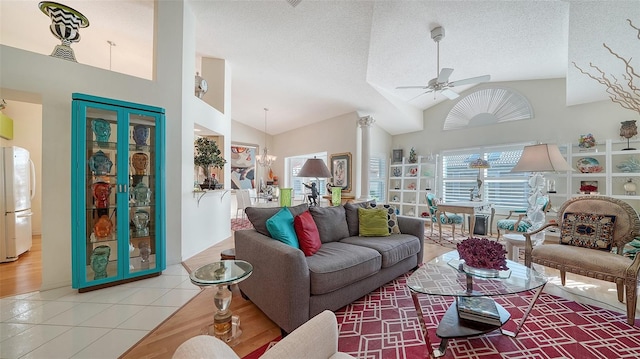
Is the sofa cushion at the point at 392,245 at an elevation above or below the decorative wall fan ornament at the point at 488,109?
below

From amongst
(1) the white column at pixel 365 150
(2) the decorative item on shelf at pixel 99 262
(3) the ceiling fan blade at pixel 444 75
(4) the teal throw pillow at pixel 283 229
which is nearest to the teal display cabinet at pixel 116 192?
(2) the decorative item on shelf at pixel 99 262

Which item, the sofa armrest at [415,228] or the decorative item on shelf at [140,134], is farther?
the sofa armrest at [415,228]

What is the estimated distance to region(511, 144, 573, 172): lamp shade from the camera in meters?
2.86

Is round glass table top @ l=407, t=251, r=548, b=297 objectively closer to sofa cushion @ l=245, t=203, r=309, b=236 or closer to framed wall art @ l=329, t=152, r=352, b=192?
sofa cushion @ l=245, t=203, r=309, b=236

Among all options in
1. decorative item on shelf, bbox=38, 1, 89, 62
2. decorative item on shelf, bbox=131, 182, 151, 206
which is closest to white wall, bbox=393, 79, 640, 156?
decorative item on shelf, bbox=131, 182, 151, 206

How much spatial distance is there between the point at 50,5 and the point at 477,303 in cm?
483

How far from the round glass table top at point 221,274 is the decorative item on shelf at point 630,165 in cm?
580

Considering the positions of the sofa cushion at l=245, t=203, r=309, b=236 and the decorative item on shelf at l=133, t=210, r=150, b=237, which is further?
the decorative item on shelf at l=133, t=210, r=150, b=237

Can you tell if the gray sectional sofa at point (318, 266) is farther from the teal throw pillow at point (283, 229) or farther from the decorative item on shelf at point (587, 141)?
the decorative item on shelf at point (587, 141)

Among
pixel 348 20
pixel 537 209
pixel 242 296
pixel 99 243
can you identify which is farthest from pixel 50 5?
pixel 537 209

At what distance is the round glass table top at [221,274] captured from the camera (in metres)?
1.63

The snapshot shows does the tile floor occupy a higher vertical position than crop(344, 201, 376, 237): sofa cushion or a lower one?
lower

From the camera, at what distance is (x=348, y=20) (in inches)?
130

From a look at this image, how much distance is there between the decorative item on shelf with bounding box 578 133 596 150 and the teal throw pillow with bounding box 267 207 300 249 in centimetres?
528
